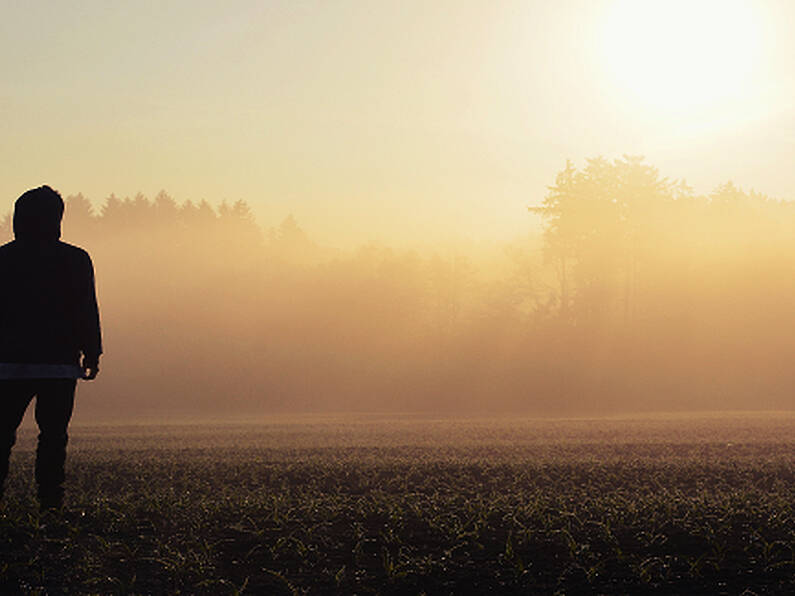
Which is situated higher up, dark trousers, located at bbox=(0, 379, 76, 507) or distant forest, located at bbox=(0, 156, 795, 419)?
distant forest, located at bbox=(0, 156, 795, 419)

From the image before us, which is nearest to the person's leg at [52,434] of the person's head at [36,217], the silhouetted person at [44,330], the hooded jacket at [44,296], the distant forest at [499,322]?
the silhouetted person at [44,330]

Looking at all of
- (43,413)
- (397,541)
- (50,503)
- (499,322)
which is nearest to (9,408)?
(43,413)

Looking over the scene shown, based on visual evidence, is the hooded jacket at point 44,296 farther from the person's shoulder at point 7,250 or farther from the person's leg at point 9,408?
the person's leg at point 9,408

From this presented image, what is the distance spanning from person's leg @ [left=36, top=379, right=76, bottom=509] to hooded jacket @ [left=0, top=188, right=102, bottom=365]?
0.75 ft

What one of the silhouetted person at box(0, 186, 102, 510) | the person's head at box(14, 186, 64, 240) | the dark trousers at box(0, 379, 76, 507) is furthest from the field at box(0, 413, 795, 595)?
the person's head at box(14, 186, 64, 240)

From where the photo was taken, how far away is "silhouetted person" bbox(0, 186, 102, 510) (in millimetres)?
7293

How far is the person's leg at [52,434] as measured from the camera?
289 inches

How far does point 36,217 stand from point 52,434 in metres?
1.78

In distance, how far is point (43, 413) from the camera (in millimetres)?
Result: 7379

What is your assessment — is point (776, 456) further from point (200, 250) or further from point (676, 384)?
point (200, 250)

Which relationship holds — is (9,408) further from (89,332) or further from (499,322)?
(499,322)

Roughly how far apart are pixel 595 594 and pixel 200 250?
275 ft

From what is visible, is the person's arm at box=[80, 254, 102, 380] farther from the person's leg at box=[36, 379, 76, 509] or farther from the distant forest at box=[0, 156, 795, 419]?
the distant forest at box=[0, 156, 795, 419]

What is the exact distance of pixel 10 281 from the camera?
7.43 metres
